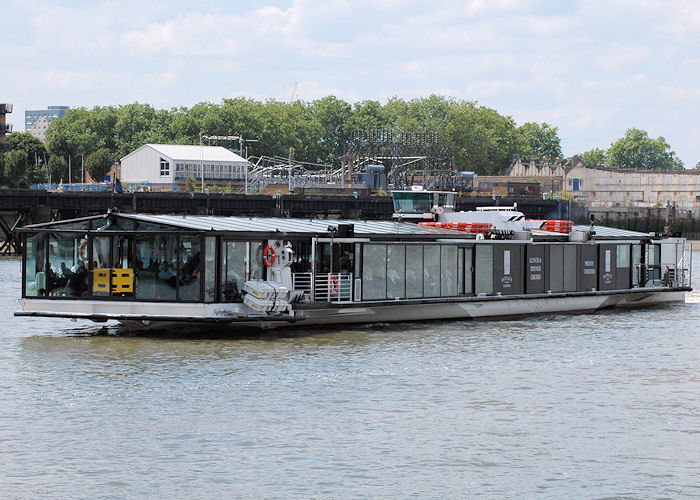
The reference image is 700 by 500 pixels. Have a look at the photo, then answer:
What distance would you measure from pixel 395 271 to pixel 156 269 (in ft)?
31.2

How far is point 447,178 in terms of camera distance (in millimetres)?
163375

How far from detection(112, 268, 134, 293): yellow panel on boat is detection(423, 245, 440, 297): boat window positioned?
11771 millimetres

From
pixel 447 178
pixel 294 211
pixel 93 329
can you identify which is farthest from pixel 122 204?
pixel 93 329

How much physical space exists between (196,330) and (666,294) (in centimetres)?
2527

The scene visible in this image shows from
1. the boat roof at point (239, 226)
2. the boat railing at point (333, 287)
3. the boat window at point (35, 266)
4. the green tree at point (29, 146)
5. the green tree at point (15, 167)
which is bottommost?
the boat railing at point (333, 287)

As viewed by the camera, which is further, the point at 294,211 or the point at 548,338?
the point at 294,211

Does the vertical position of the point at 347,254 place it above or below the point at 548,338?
above

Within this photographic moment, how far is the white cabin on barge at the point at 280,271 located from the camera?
118 ft

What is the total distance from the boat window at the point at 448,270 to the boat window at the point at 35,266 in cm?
1482

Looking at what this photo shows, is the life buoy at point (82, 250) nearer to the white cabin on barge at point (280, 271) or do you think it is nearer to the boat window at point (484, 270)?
the white cabin on barge at point (280, 271)

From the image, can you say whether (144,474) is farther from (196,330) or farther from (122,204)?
(122,204)

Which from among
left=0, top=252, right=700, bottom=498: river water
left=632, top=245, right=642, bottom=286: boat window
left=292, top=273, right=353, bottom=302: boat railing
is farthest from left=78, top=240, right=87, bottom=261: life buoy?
left=632, top=245, right=642, bottom=286: boat window

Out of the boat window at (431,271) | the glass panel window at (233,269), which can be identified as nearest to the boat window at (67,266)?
the glass panel window at (233,269)

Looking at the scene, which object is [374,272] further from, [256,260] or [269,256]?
[256,260]
